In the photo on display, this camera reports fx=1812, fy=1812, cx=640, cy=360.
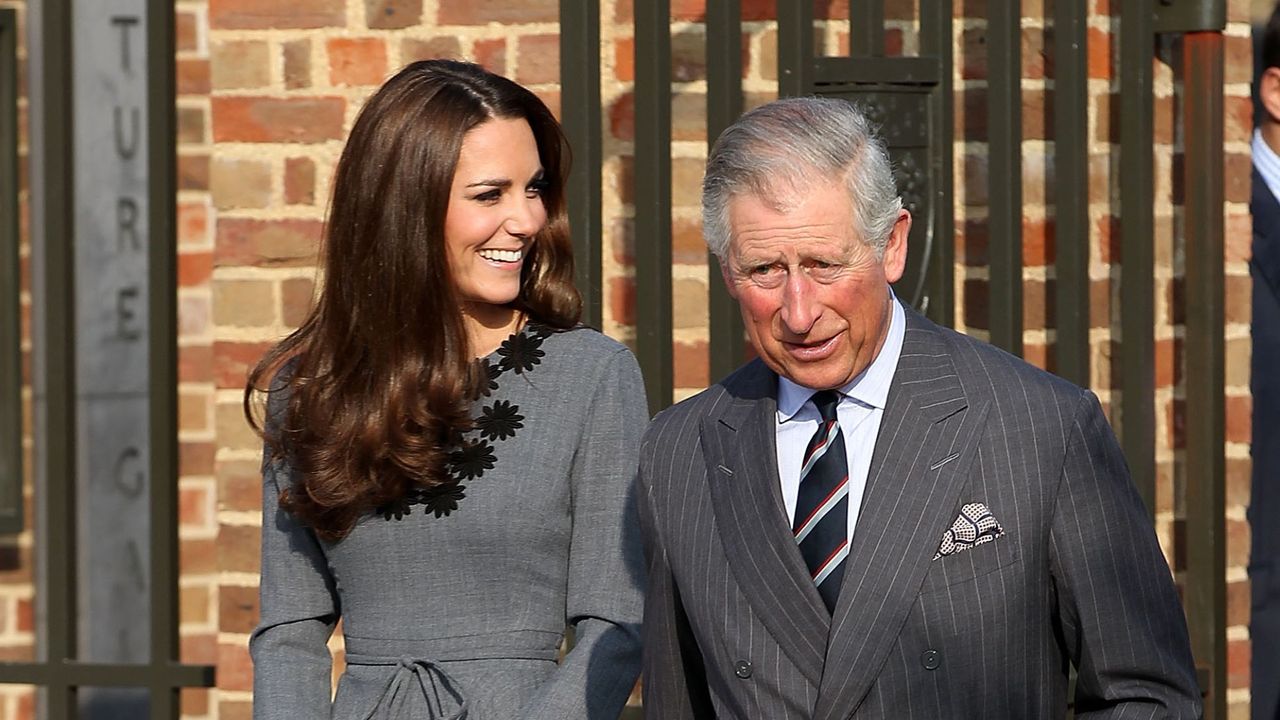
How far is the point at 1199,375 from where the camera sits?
128 inches

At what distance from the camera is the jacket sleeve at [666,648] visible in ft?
7.26

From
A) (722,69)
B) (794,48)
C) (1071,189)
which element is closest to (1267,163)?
(1071,189)

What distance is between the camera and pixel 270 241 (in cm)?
339

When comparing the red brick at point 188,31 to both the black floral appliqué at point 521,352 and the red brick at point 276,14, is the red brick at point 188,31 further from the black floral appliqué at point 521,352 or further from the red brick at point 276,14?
the black floral appliqué at point 521,352

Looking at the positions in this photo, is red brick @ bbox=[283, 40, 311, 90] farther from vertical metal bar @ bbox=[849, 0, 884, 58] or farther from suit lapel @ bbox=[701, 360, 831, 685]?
suit lapel @ bbox=[701, 360, 831, 685]

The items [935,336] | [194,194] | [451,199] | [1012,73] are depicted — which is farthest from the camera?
[194,194]

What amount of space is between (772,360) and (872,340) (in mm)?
119

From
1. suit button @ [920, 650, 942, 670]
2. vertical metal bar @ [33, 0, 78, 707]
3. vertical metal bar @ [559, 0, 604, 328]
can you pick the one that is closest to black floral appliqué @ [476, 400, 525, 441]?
vertical metal bar @ [559, 0, 604, 328]

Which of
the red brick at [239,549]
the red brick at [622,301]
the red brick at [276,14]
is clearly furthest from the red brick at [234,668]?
the red brick at [276,14]

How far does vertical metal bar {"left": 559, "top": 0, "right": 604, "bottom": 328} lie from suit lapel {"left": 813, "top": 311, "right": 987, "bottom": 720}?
1176 millimetres

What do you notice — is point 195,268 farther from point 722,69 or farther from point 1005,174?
point 1005,174

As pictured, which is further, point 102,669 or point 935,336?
point 102,669

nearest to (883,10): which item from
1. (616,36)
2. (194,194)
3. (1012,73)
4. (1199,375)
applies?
(1012,73)

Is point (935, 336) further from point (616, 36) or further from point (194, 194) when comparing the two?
point (194, 194)
